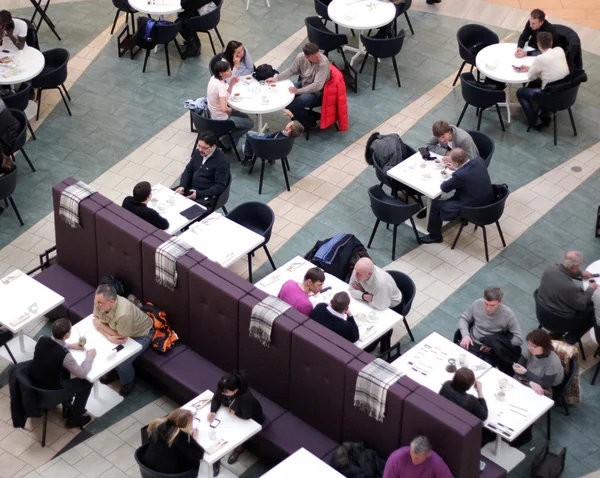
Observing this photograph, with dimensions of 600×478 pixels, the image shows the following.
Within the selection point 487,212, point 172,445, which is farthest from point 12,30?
point 172,445

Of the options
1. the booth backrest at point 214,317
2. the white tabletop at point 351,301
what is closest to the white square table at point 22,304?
the booth backrest at point 214,317

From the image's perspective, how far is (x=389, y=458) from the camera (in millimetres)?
7703

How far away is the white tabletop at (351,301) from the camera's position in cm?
911

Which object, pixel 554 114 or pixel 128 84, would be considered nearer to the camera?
pixel 554 114

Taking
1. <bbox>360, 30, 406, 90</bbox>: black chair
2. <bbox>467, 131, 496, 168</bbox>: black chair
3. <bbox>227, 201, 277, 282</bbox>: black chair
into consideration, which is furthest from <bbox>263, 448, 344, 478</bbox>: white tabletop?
<bbox>360, 30, 406, 90</bbox>: black chair

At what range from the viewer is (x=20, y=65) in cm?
1282

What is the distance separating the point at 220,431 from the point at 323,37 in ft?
22.7

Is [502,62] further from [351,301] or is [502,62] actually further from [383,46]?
[351,301]

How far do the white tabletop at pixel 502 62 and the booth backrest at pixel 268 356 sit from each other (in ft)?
17.8

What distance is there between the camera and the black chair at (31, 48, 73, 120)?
12836mm

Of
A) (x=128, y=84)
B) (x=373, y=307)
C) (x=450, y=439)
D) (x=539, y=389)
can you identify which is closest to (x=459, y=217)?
(x=373, y=307)

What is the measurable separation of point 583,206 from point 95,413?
19.7ft

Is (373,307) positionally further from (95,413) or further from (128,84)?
(128,84)

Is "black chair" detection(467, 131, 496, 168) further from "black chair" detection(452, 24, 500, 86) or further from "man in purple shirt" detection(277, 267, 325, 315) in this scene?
"man in purple shirt" detection(277, 267, 325, 315)
